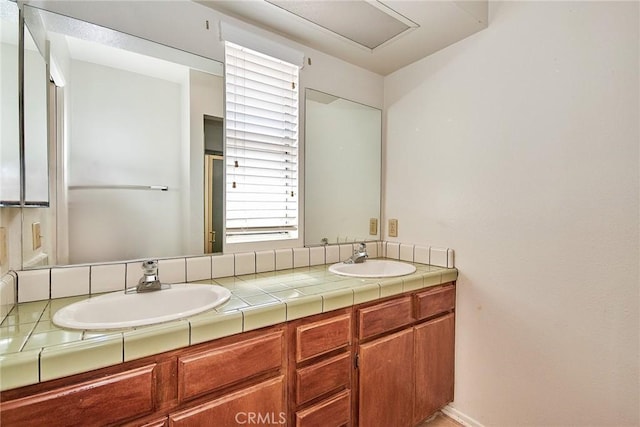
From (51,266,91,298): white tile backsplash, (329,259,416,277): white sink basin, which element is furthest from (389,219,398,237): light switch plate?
(51,266,91,298): white tile backsplash

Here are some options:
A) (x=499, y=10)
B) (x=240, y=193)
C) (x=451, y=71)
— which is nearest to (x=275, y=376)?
(x=240, y=193)

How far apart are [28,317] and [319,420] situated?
106 centimetres

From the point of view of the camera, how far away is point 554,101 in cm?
134

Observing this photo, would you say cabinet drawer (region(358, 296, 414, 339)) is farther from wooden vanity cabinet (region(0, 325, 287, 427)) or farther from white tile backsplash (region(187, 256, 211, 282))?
white tile backsplash (region(187, 256, 211, 282))

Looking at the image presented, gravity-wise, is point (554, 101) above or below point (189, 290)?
above

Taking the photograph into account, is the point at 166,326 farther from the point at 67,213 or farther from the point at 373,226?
the point at 373,226

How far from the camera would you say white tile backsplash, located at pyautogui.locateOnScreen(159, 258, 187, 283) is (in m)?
1.32

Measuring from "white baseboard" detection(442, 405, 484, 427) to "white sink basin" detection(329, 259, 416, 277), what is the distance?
0.85 meters

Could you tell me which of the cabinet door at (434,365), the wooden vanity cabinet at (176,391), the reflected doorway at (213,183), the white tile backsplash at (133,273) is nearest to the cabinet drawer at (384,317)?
the cabinet door at (434,365)

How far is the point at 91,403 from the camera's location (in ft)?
2.45

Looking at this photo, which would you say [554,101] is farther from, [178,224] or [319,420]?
[178,224]

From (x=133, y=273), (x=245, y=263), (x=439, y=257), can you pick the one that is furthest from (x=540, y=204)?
(x=133, y=273)

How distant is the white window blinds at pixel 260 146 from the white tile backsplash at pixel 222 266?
0.35 ft

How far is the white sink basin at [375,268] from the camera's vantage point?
68.3 inches
